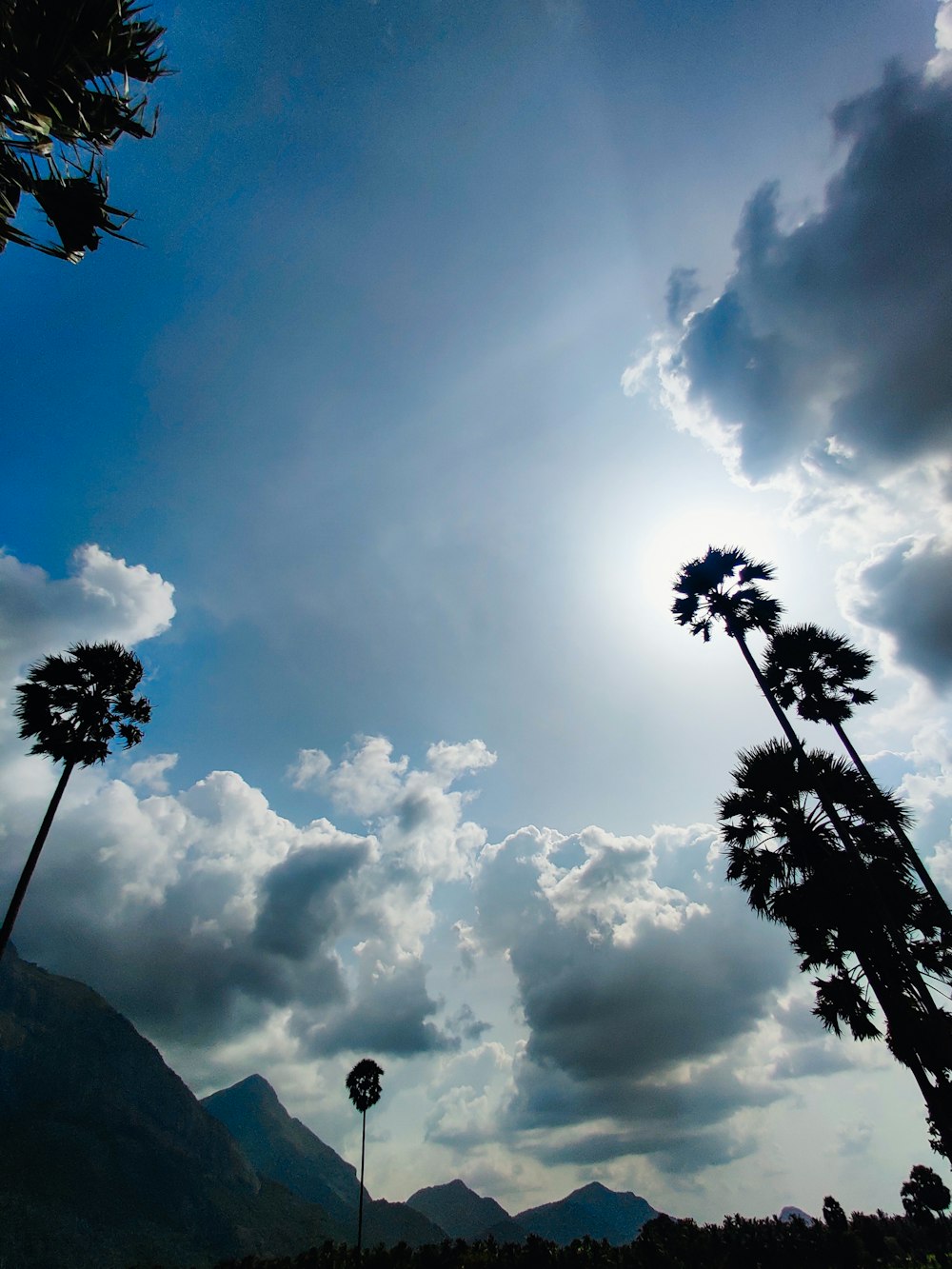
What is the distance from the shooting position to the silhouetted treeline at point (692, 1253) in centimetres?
1498

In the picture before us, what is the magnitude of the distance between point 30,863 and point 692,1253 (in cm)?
2239

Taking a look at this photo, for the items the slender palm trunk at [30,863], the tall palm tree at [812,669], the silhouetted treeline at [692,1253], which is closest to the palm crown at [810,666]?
the tall palm tree at [812,669]

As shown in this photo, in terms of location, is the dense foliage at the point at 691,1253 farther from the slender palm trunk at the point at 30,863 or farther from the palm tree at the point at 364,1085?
the palm tree at the point at 364,1085

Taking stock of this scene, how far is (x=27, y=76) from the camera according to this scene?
37.9ft

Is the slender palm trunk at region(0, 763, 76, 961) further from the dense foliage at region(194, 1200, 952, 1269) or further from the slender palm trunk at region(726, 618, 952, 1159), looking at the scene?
the slender palm trunk at region(726, 618, 952, 1159)

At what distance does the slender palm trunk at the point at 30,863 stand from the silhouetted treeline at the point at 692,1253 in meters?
12.7

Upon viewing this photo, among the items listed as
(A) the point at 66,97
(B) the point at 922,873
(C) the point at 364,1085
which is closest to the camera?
(A) the point at 66,97

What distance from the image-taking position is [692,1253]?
1509 cm

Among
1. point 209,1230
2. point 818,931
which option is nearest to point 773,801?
point 818,931

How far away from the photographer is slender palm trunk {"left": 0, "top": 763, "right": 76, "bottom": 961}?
707 inches

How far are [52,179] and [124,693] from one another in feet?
61.4

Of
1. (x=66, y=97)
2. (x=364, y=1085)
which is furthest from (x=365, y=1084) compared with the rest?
(x=66, y=97)

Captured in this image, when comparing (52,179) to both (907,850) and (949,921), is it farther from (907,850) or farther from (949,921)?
(949,921)

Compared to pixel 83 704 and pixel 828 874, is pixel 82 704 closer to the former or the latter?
pixel 83 704
